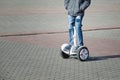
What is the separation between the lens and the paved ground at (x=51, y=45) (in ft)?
27.3

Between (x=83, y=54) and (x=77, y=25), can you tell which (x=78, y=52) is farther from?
(x=77, y=25)

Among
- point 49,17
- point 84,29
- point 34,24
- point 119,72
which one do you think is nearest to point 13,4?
point 49,17

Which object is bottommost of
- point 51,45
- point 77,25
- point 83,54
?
point 51,45

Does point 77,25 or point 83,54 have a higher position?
point 77,25

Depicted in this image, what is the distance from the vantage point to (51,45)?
1137cm

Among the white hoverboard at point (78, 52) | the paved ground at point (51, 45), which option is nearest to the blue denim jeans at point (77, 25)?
the white hoverboard at point (78, 52)

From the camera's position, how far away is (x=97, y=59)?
9641 mm

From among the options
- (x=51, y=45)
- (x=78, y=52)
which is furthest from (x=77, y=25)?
(x=51, y=45)

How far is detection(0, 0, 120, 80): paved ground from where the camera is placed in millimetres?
8312

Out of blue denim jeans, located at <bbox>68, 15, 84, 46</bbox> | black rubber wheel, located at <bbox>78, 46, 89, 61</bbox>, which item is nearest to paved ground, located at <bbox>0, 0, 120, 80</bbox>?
black rubber wheel, located at <bbox>78, 46, 89, 61</bbox>

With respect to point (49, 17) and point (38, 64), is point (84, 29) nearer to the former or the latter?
point (49, 17)

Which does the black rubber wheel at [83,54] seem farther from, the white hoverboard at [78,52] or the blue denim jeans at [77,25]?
the blue denim jeans at [77,25]

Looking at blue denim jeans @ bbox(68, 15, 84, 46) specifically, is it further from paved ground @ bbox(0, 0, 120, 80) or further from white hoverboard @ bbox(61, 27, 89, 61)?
paved ground @ bbox(0, 0, 120, 80)

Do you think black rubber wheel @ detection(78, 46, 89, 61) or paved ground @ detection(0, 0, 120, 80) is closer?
paved ground @ detection(0, 0, 120, 80)
